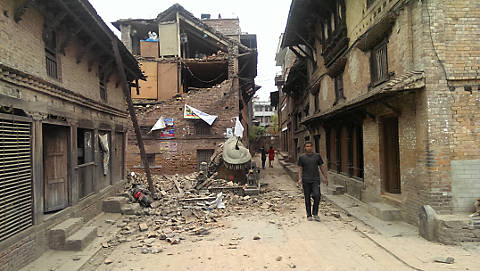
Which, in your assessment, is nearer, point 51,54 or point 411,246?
point 411,246

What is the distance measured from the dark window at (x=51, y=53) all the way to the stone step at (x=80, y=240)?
3709 mm

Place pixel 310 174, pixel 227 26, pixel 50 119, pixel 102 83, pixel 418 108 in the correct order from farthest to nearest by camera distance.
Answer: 1. pixel 227 26
2. pixel 102 83
3. pixel 310 174
4. pixel 50 119
5. pixel 418 108

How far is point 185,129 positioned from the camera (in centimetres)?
1816

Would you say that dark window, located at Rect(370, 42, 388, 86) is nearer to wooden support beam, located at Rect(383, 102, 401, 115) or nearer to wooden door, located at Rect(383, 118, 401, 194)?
wooden support beam, located at Rect(383, 102, 401, 115)

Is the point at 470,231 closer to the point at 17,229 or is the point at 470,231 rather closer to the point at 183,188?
the point at 17,229

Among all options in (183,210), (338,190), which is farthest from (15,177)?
(338,190)

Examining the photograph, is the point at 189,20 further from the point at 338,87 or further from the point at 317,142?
the point at 338,87

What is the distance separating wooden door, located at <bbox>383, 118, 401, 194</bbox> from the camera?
8.12 metres

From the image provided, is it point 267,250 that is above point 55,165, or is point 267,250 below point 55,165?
below

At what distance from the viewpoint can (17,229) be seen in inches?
204

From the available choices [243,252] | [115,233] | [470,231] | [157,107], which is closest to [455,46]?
[470,231]

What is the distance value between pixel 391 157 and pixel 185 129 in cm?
1255

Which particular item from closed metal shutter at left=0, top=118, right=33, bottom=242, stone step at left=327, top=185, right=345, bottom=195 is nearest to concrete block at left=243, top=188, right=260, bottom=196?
stone step at left=327, top=185, right=345, bottom=195

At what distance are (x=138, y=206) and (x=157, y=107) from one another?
9.57m
